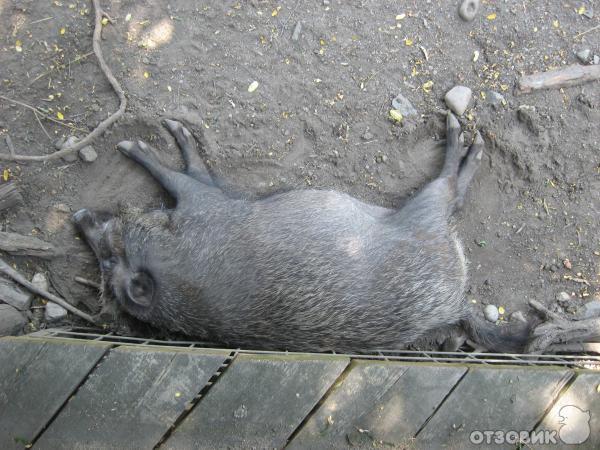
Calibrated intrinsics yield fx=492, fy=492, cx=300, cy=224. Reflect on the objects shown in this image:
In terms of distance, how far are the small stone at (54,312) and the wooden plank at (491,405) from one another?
2655 mm

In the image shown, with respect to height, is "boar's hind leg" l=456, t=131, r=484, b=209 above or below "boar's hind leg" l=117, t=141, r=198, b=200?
above

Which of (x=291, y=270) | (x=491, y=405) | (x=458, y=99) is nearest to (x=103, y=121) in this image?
(x=291, y=270)

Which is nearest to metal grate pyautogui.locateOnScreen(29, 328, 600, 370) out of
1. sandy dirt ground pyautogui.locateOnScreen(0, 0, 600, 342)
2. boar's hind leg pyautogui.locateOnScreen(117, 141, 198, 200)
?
sandy dirt ground pyautogui.locateOnScreen(0, 0, 600, 342)

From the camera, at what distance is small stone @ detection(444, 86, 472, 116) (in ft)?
13.1

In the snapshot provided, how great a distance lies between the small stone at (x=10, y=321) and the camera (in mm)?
3385

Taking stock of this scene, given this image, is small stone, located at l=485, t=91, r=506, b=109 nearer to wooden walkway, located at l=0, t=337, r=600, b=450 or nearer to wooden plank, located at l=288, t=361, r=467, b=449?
wooden walkway, located at l=0, t=337, r=600, b=450

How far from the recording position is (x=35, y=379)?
2.80m

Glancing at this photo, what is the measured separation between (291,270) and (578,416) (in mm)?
1911

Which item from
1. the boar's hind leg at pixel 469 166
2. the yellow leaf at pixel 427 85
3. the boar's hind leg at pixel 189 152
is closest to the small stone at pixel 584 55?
the boar's hind leg at pixel 469 166

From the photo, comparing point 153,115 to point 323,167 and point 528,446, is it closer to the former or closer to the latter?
point 323,167

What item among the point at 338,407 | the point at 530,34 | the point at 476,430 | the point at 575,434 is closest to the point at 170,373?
the point at 338,407

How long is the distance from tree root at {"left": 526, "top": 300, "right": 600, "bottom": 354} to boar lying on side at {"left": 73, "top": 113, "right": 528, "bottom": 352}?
0.34ft

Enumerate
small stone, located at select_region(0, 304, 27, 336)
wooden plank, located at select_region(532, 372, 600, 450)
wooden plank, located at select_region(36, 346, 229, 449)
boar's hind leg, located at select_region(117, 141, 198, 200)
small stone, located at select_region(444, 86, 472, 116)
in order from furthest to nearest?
small stone, located at select_region(444, 86, 472, 116), boar's hind leg, located at select_region(117, 141, 198, 200), small stone, located at select_region(0, 304, 27, 336), wooden plank, located at select_region(532, 372, 600, 450), wooden plank, located at select_region(36, 346, 229, 449)

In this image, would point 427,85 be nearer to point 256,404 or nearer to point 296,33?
point 296,33
